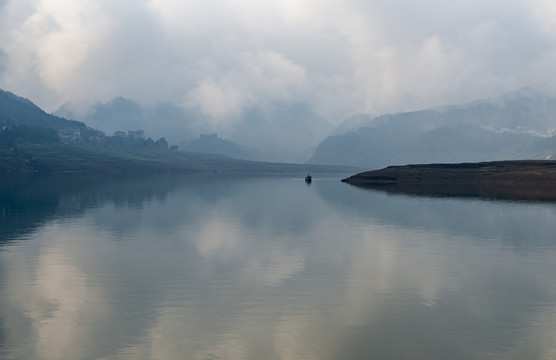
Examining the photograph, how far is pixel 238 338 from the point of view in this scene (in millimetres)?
31312

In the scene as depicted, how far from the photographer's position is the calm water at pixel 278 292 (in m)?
30.4

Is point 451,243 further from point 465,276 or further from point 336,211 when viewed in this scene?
point 336,211

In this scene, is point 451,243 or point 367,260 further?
point 451,243

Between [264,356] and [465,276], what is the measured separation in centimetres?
2571

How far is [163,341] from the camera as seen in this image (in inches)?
1216

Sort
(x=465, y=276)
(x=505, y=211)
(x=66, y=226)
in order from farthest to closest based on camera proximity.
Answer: (x=505, y=211)
(x=66, y=226)
(x=465, y=276)

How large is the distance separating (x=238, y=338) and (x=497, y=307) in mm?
19528

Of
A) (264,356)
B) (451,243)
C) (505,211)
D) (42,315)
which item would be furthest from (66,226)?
(505,211)

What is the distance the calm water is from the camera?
99.6 ft

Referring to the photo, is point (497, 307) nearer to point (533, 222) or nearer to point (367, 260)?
point (367, 260)

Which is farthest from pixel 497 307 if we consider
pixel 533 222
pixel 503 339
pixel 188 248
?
pixel 533 222

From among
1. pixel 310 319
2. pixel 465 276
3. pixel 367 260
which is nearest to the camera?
pixel 310 319

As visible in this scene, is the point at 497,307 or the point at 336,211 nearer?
the point at 497,307

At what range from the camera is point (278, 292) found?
41.4 meters
